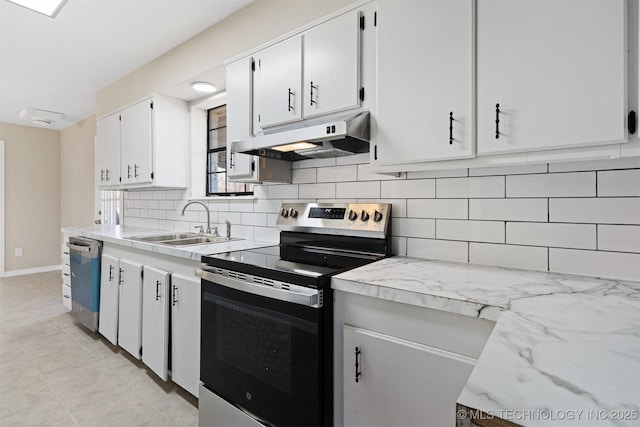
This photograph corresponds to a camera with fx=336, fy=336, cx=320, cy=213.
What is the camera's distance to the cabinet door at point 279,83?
6.23ft

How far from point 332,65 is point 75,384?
2.65m

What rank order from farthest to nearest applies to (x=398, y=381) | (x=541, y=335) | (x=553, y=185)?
(x=553, y=185) → (x=398, y=381) → (x=541, y=335)

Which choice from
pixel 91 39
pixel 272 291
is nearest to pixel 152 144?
pixel 91 39

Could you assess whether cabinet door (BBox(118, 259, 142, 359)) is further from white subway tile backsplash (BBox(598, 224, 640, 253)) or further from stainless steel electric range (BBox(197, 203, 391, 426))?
white subway tile backsplash (BBox(598, 224, 640, 253))

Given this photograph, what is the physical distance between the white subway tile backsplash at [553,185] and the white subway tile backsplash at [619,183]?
0.09ft

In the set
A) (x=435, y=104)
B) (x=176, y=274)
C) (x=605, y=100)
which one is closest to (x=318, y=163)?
(x=435, y=104)

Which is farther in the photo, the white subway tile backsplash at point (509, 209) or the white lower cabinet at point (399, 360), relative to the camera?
the white subway tile backsplash at point (509, 209)

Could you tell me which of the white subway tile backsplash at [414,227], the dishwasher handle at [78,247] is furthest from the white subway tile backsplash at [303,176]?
the dishwasher handle at [78,247]

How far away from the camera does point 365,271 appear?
4.58ft

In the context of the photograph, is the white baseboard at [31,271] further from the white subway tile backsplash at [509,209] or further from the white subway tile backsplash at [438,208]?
the white subway tile backsplash at [509,209]

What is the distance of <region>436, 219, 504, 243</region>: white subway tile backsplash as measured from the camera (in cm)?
151

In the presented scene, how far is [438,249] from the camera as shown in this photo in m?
1.67

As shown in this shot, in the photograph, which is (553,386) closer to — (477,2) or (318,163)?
(477,2)

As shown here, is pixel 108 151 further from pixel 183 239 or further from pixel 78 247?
pixel 183 239
